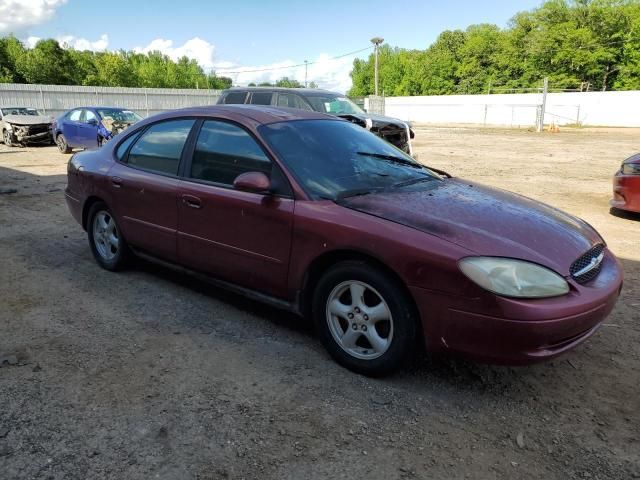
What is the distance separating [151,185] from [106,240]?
42.0 inches

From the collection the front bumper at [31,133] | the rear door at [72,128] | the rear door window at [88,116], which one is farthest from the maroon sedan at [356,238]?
the front bumper at [31,133]

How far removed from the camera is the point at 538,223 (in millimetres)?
3152

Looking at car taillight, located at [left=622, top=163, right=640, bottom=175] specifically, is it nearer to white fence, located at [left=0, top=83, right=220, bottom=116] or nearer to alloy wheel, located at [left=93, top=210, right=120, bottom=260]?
alloy wheel, located at [left=93, top=210, right=120, bottom=260]

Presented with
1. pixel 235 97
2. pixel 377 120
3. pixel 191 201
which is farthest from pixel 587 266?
pixel 235 97

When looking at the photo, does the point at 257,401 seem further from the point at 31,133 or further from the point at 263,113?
the point at 31,133

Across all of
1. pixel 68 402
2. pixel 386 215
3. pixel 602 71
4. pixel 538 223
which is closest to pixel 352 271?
pixel 386 215

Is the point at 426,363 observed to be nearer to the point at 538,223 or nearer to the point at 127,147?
the point at 538,223

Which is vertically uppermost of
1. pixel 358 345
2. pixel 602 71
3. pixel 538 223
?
pixel 602 71

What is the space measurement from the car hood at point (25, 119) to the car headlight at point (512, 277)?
1985cm

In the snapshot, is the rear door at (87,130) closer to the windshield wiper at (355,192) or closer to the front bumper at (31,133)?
the front bumper at (31,133)

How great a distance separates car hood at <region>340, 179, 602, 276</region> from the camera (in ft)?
9.05

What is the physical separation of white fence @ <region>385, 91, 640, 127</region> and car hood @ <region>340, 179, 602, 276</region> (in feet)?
123

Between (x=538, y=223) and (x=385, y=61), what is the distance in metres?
95.5

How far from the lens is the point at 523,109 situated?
1670 inches
